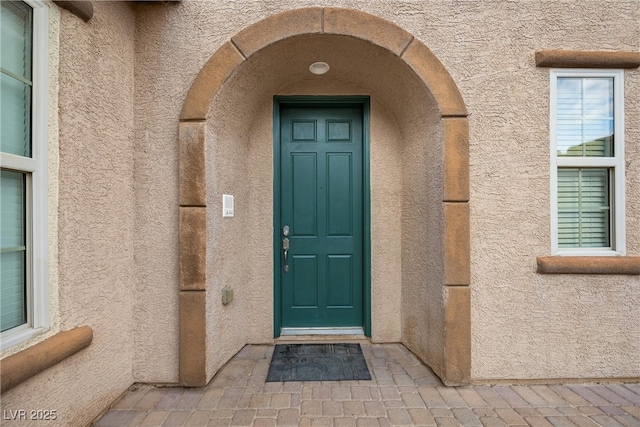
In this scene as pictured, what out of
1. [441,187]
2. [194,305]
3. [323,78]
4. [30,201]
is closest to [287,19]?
[323,78]

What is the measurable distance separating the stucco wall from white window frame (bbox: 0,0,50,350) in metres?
0.69

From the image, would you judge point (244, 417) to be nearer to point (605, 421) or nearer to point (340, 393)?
point (340, 393)

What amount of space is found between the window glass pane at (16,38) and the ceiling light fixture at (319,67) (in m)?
2.02

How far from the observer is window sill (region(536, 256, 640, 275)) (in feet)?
8.16

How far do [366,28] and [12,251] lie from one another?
111 inches

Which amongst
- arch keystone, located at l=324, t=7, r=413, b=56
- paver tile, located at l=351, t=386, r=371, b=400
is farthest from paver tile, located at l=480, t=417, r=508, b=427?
arch keystone, located at l=324, t=7, r=413, b=56

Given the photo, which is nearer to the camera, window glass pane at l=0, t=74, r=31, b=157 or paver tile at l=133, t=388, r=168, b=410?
window glass pane at l=0, t=74, r=31, b=157

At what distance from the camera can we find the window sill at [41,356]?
1.55 metres

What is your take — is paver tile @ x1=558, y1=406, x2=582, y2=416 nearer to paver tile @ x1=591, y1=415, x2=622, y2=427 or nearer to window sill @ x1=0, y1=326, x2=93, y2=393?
paver tile @ x1=591, y1=415, x2=622, y2=427

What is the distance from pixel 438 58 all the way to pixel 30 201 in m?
3.02

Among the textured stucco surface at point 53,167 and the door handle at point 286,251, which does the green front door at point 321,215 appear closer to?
the door handle at point 286,251

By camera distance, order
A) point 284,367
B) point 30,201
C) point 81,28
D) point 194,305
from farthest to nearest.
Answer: point 284,367
point 194,305
point 81,28
point 30,201

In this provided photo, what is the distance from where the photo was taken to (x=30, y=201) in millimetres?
1808

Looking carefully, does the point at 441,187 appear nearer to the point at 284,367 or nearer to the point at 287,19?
the point at 287,19
